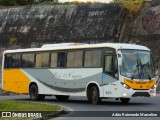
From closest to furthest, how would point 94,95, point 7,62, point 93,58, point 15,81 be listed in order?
point 94,95
point 93,58
point 15,81
point 7,62

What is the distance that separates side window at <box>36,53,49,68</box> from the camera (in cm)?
2689

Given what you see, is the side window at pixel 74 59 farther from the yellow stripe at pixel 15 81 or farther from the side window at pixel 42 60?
the yellow stripe at pixel 15 81

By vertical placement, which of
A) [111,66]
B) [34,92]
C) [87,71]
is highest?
[111,66]

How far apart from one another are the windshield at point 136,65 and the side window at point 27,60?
25.1ft

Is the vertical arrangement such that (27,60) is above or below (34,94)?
above

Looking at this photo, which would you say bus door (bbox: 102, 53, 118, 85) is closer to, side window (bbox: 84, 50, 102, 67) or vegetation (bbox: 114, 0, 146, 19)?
side window (bbox: 84, 50, 102, 67)

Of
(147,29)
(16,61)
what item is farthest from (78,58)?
(147,29)

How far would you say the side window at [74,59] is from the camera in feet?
79.5

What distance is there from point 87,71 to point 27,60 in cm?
614

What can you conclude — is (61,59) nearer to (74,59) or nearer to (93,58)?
(74,59)

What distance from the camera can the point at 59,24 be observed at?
4531 cm

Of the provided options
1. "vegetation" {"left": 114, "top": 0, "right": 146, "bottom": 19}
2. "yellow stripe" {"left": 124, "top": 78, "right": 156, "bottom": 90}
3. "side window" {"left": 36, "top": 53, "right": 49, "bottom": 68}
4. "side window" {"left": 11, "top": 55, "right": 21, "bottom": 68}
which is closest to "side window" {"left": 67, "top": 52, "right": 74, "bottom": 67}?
"side window" {"left": 36, "top": 53, "right": 49, "bottom": 68}

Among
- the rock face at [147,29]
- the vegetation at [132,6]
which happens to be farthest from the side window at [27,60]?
the vegetation at [132,6]

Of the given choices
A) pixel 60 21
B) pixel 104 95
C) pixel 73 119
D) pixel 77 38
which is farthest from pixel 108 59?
pixel 60 21
